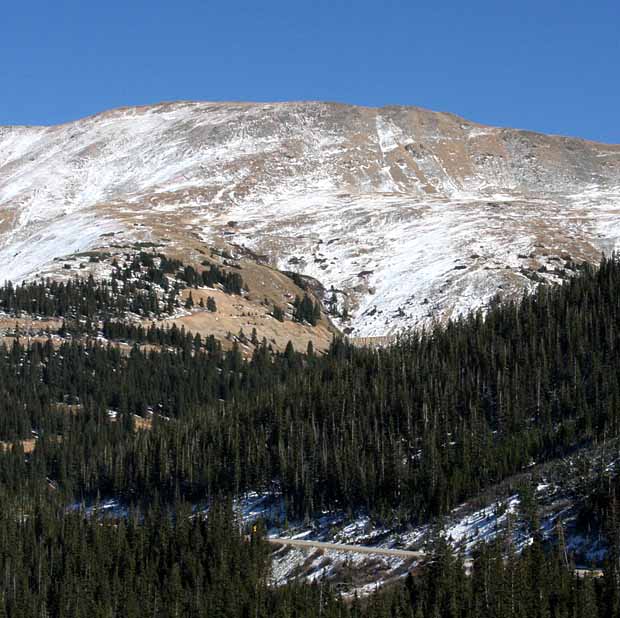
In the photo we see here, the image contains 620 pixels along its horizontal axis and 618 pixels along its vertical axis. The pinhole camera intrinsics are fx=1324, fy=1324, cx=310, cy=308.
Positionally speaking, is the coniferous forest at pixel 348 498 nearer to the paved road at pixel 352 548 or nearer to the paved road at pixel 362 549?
the paved road at pixel 362 549

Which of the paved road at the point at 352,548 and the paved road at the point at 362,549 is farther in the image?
the paved road at the point at 352,548

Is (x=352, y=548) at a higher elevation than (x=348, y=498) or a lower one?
lower

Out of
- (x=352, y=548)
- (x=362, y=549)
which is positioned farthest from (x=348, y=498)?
(x=362, y=549)

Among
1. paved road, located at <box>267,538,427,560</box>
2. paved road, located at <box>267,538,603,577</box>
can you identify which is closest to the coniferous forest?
paved road, located at <box>267,538,603,577</box>

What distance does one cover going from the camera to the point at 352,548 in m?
152

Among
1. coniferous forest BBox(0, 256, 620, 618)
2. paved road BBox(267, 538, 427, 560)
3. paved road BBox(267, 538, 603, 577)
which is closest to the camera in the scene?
coniferous forest BBox(0, 256, 620, 618)

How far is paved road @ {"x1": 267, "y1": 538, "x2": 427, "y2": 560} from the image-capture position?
146 m

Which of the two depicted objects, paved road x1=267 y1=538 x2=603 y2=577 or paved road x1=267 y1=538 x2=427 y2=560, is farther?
paved road x1=267 y1=538 x2=427 y2=560

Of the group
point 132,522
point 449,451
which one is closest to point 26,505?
point 132,522

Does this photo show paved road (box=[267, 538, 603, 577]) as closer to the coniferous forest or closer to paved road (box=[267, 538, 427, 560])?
paved road (box=[267, 538, 427, 560])

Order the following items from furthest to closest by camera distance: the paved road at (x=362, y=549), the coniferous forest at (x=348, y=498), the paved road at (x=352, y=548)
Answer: the paved road at (x=352, y=548)
the paved road at (x=362, y=549)
the coniferous forest at (x=348, y=498)

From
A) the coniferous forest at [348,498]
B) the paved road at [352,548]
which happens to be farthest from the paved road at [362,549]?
the coniferous forest at [348,498]

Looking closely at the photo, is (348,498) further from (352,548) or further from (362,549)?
(362,549)

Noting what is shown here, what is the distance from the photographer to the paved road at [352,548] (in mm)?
145625
